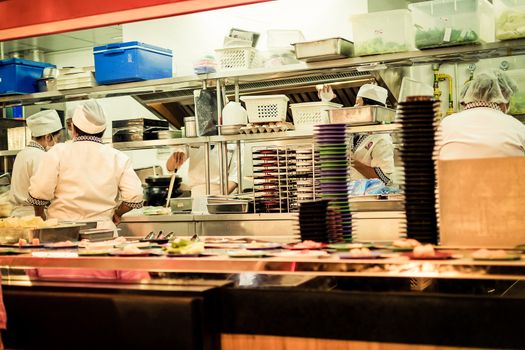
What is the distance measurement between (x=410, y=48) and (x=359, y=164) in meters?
1.59

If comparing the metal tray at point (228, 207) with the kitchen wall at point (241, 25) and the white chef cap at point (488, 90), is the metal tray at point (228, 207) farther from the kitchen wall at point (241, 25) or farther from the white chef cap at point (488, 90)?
the kitchen wall at point (241, 25)

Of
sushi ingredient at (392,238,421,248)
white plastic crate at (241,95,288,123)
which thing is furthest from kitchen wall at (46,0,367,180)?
sushi ingredient at (392,238,421,248)

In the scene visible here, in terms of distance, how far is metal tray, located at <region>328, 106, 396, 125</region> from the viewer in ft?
17.6

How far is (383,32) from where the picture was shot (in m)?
5.48

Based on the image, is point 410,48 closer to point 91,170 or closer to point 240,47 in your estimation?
point 240,47

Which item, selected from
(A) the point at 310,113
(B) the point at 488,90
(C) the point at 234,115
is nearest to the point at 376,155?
(A) the point at 310,113

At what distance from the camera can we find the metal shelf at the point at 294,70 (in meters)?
5.21

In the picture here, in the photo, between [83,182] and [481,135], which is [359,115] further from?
[83,182]

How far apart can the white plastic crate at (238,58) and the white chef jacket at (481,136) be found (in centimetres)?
203

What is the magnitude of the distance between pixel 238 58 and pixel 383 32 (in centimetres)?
128

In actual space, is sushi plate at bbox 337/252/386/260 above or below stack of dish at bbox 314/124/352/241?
below

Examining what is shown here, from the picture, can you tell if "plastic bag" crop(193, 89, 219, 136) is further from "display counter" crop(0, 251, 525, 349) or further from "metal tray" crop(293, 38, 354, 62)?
"display counter" crop(0, 251, 525, 349)

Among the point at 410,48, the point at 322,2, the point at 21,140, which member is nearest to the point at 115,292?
the point at 410,48

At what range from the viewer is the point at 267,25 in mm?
7992
